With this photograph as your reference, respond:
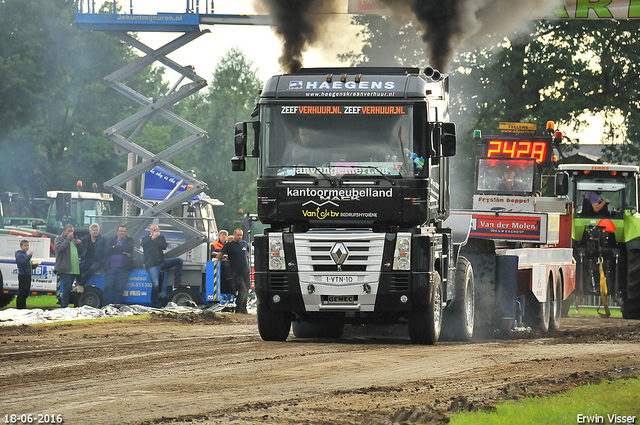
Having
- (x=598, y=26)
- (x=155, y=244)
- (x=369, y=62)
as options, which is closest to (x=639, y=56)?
(x=598, y=26)

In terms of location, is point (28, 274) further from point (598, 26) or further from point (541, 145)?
point (598, 26)

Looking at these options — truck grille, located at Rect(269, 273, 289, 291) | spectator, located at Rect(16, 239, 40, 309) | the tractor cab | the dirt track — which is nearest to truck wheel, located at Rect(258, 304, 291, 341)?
the dirt track

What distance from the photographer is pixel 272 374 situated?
10102 mm

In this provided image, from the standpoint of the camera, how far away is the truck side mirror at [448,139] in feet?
43.0

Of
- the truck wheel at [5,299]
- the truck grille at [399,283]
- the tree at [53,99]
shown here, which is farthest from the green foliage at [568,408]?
the tree at [53,99]

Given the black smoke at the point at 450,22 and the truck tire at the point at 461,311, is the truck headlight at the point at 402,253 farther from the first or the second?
the black smoke at the point at 450,22

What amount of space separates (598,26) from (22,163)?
2738cm

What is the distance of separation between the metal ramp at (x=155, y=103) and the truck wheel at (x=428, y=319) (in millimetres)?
9261

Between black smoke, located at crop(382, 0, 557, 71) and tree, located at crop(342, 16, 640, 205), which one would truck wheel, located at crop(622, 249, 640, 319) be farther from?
tree, located at crop(342, 16, 640, 205)

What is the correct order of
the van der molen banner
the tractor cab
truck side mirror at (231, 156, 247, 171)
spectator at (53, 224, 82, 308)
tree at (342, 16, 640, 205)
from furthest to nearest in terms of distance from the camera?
tree at (342, 16, 640, 205), the van der molen banner, the tractor cab, spectator at (53, 224, 82, 308), truck side mirror at (231, 156, 247, 171)

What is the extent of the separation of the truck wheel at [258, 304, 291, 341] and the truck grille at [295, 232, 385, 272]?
46.7 inches

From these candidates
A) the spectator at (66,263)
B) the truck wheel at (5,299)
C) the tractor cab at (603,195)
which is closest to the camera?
the spectator at (66,263)

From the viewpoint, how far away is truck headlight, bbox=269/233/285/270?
13.1 m

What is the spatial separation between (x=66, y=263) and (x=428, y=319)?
949cm
